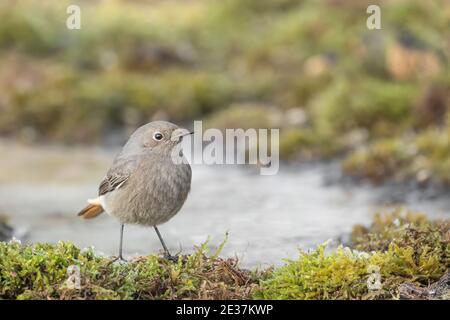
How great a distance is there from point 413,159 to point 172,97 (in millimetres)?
6119

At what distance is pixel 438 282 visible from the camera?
609 cm

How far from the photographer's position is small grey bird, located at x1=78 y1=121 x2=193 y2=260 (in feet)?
21.9

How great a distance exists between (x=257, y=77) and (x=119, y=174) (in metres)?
11.6

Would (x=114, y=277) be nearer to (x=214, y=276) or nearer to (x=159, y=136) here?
(x=214, y=276)

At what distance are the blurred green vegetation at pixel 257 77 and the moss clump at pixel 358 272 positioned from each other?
549 centimetres

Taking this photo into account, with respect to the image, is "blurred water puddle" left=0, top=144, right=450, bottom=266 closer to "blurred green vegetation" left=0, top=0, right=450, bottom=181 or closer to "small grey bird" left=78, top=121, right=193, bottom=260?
"blurred green vegetation" left=0, top=0, right=450, bottom=181

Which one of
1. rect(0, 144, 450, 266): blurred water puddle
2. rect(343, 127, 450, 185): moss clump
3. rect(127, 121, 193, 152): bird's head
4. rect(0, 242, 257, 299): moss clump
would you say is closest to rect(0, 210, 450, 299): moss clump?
rect(0, 242, 257, 299): moss clump

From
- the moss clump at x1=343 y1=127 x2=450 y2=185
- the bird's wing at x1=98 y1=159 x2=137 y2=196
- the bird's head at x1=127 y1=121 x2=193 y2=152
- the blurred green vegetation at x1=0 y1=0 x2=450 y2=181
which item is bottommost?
the bird's wing at x1=98 y1=159 x2=137 y2=196

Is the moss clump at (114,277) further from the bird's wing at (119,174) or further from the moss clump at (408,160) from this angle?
the moss clump at (408,160)

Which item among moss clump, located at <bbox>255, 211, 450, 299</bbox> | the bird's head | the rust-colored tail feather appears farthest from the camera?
the rust-colored tail feather

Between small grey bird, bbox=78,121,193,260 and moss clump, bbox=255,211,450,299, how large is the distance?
1.01 meters

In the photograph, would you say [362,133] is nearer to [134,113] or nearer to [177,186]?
[134,113]

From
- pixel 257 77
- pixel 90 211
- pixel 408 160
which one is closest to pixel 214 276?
pixel 90 211
